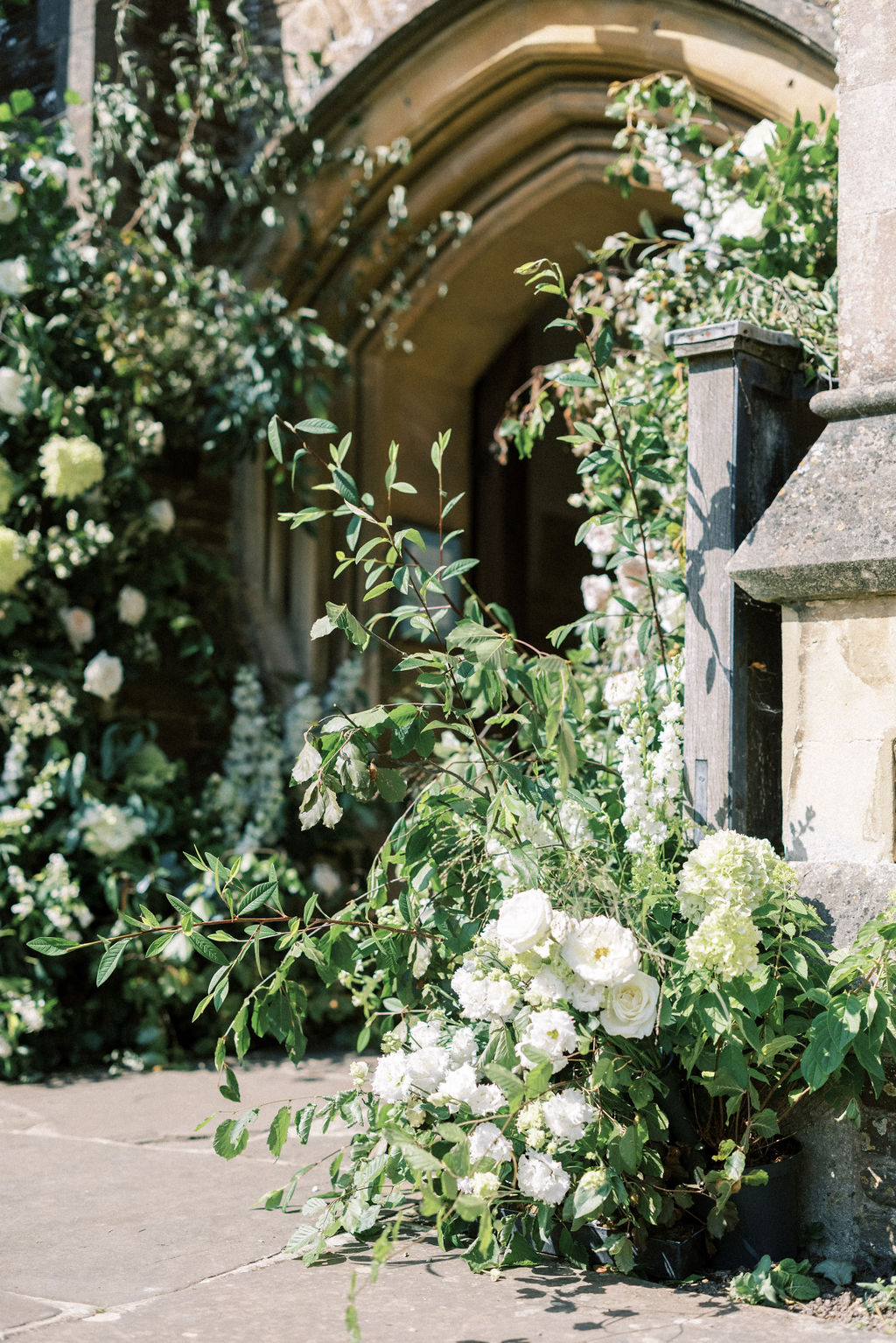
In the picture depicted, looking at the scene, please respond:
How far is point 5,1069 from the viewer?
369cm

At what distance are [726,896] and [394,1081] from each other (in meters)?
0.60

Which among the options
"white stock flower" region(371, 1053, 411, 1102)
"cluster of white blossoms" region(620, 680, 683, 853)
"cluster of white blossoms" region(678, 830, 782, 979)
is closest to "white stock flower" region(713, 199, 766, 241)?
"cluster of white blossoms" region(620, 680, 683, 853)

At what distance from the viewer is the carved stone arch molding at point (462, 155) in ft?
12.1

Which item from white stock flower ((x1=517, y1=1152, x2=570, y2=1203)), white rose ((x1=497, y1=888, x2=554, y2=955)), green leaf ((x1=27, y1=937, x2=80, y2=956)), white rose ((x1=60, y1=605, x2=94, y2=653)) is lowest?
white stock flower ((x1=517, y1=1152, x2=570, y2=1203))

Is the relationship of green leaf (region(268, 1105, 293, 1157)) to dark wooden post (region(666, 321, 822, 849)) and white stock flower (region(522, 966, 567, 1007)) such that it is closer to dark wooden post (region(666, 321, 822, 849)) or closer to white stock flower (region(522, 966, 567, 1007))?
white stock flower (region(522, 966, 567, 1007))

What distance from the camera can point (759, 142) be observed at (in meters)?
3.00

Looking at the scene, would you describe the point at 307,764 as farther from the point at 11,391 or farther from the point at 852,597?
the point at 11,391

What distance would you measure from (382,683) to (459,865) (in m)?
2.48

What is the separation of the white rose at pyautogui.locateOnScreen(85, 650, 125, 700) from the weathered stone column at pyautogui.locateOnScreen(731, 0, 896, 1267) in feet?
7.37

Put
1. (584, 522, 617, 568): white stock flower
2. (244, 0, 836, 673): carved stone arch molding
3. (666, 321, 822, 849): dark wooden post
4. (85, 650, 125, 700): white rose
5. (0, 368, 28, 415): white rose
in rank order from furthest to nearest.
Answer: (85, 650, 125, 700): white rose
(0, 368, 28, 415): white rose
(244, 0, 836, 673): carved stone arch molding
(584, 522, 617, 568): white stock flower
(666, 321, 822, 849): dark wooden post

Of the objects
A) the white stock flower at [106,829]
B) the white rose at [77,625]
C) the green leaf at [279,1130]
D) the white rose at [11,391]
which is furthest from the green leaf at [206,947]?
the white rose at [11,391]

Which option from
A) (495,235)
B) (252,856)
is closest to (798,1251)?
(252,856)

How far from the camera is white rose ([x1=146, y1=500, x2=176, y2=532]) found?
4176mm

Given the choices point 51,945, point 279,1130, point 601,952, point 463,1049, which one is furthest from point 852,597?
point 51,945
